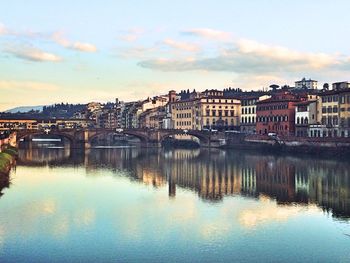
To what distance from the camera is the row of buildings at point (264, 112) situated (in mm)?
74488

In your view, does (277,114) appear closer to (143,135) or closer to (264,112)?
(264,112)

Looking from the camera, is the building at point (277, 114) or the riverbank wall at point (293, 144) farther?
the building at point (277, 114)

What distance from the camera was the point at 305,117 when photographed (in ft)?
262

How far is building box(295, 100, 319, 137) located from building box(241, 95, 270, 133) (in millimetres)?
14902

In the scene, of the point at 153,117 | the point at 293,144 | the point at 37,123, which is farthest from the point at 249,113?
the point at 37,123

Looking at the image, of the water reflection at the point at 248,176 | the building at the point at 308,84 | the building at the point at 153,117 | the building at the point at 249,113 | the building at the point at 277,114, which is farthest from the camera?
the building at the point at 308,84

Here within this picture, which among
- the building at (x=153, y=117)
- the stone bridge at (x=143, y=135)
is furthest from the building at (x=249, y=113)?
the building at (x=153, y=117)

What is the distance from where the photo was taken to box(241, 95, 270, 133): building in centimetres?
9781

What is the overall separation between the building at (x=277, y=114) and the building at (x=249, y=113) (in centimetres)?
308

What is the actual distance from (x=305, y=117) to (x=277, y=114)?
8.42m

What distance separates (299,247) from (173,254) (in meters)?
5.57

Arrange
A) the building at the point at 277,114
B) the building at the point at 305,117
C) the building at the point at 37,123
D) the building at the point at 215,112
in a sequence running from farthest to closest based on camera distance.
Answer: the building at the point at 37,123 → the building at the point at 215,112 → the building at the point at 277,114 → the building at the point at 305,117

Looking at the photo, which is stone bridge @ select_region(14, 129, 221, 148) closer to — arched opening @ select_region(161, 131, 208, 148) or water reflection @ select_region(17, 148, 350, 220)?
arched opening @ select_region(161, 131, 208, 148)

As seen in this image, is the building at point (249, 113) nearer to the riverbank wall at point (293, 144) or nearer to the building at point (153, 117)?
the riverbank wall at point (293, 144)
